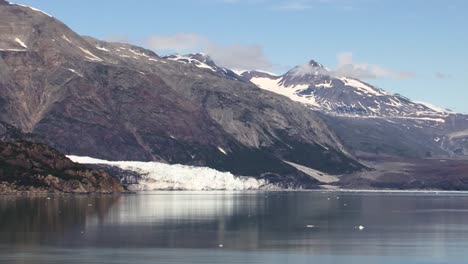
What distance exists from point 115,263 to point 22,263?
29.0 feet

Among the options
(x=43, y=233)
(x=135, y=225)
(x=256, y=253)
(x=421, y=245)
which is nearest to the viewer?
(x=256, y=253)

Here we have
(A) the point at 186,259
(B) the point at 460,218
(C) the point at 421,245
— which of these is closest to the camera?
(A) the point at 186,259

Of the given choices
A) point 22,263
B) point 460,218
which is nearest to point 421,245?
point 22,263

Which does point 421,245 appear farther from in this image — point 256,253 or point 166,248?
point 166,248

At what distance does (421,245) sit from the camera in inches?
5084

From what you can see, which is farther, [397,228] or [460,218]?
[460,218]

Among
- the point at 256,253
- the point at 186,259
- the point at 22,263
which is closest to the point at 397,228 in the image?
the point at 256,253

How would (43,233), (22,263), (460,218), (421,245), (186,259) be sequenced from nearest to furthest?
(22,263)
(186,259)
(421,245)
(43,233)
(460,218)

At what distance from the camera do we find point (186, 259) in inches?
4277

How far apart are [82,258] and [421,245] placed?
43587 mm

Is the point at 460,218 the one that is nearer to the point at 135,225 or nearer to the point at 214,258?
the point at 135,225

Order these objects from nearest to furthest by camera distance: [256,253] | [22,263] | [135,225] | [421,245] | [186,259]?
[22,263] → [186,259] → [256,253] → [421,245] → [135,225]

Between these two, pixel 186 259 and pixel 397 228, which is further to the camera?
pixel 397 228

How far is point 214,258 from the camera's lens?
110 m
